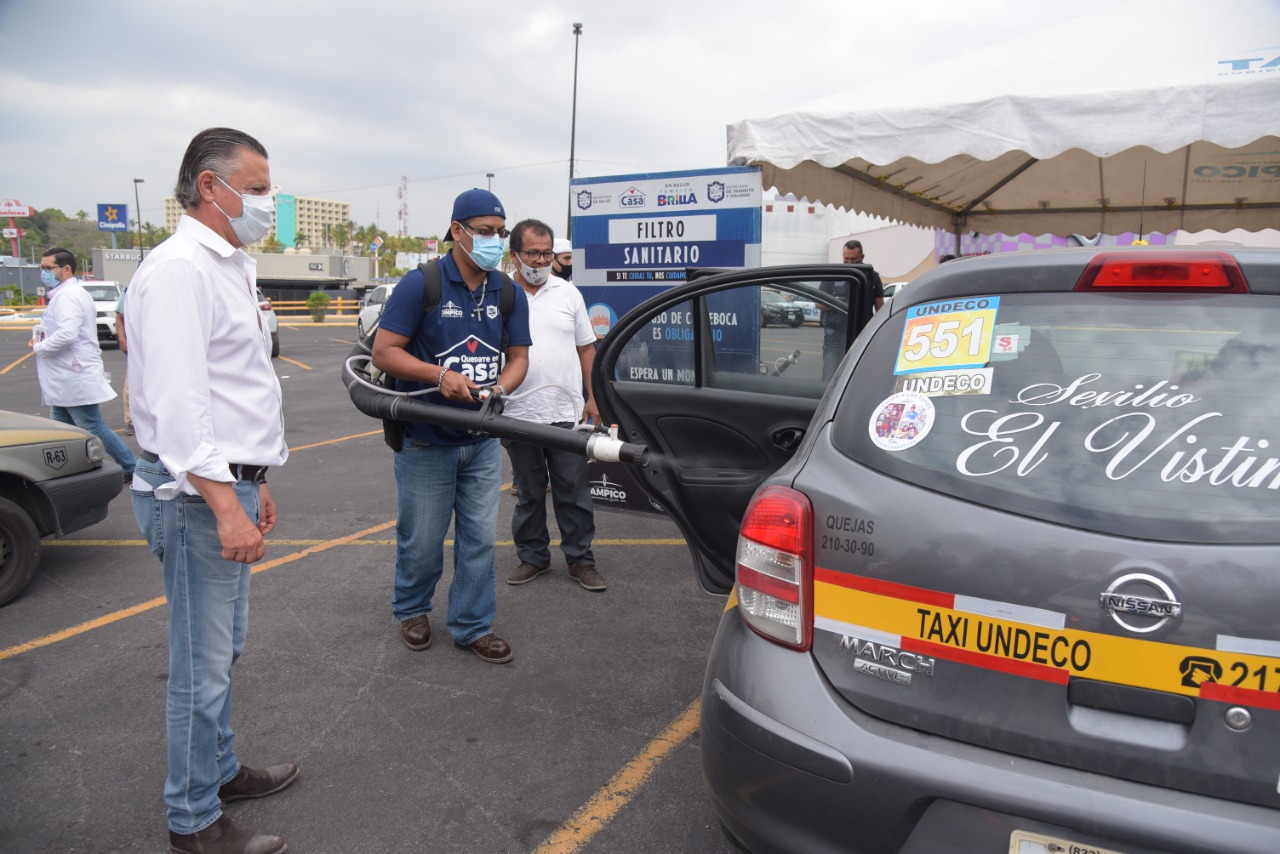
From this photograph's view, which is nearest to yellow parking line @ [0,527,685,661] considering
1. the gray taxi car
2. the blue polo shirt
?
the blue polo shirt

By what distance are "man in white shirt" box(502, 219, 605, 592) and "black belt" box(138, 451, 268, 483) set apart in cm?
209

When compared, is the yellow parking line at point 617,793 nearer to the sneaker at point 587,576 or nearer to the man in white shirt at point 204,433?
the man in white shirt at point 204,433

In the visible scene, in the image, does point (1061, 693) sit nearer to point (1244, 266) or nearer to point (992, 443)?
point (992, 443)

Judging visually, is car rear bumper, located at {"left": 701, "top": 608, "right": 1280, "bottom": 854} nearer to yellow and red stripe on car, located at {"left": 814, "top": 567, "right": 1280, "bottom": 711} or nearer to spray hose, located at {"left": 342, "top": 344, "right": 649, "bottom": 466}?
yellow and red stripe on car, located at {"left": 814, "top": 567, "right": 1280, "bottom": 711}

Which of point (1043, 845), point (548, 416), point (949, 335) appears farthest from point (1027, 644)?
point (548, 416)

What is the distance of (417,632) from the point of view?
3820mm

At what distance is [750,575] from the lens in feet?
6.33

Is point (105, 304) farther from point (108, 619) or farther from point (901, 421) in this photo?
point (901, 421)

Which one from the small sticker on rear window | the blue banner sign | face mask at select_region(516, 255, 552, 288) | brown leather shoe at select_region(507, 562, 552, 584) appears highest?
the blue banner sign

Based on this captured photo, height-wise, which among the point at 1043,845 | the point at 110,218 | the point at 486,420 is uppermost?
the point at 110,218

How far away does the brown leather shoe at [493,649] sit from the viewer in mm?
3680

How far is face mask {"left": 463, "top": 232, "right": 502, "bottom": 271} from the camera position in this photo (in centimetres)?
347

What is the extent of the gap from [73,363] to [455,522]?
4437 millimetres

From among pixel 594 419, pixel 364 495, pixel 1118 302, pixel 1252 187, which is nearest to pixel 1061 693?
pixel 1118 302
